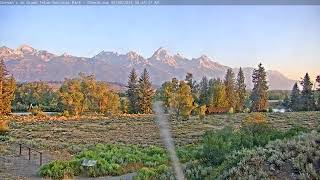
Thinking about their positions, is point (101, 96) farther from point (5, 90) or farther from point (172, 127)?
point (172, 127)

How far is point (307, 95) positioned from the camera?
42344mm

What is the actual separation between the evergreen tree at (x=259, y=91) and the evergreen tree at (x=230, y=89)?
7.23 ft

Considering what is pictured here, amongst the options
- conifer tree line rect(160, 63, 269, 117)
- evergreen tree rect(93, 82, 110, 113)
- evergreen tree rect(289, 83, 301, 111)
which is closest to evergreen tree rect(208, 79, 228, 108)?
conifer tree line rect(160, 63, 269, 117)

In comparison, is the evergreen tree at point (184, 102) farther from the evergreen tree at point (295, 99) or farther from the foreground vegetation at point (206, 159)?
the foreground vegetation at point (206, 159)

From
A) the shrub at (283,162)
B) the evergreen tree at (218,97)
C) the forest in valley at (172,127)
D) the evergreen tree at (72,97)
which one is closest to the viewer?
the shrub at (283,162)

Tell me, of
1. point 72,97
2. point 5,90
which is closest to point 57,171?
point 72,97

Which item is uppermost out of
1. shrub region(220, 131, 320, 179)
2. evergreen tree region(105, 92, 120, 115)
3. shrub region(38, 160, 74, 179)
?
evergreen tree region(105, 92, 120, 115)

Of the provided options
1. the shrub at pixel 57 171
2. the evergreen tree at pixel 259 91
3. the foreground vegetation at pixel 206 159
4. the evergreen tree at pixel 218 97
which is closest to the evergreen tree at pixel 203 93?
the evergreen tree at pixel 218 97

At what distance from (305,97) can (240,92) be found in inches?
285

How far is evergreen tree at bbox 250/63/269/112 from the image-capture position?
44156 mm

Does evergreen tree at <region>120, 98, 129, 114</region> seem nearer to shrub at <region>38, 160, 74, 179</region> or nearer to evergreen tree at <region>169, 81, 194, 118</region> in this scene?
evergreen tree at <region>169, 81, 194, 118</region>

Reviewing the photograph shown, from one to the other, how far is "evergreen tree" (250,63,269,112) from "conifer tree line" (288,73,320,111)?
2931mm

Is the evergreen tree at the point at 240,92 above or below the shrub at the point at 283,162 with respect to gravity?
above

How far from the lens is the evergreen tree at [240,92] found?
4445 cm
